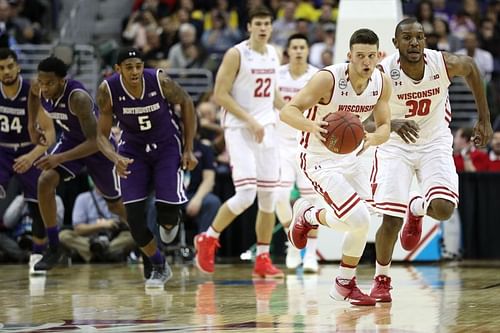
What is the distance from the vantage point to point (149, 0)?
19.3 meters

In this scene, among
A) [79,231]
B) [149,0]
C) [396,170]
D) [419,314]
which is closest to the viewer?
[419,314]

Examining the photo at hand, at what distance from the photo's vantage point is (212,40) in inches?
719

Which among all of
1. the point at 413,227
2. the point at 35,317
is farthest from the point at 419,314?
the point at 35,317

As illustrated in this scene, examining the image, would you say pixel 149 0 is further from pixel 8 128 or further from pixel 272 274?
pixel 272 274

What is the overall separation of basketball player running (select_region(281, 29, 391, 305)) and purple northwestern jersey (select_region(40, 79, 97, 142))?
3.04 m

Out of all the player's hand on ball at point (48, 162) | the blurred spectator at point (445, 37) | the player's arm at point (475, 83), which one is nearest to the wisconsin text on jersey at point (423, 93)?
the player's arm at point (475, 83)

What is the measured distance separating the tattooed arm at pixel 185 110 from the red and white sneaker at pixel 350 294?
2.11 meters

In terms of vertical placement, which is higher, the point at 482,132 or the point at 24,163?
the point at 482,132

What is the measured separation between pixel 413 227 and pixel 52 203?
4.00 metres

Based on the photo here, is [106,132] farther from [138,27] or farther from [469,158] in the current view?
[138,27]

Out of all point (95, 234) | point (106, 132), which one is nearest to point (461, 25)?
point (95, 234)

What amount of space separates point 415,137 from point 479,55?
9535 millimetres

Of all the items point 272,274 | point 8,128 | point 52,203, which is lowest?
point 272,274

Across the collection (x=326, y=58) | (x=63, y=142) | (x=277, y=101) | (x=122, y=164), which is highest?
(x=326, y=58)
